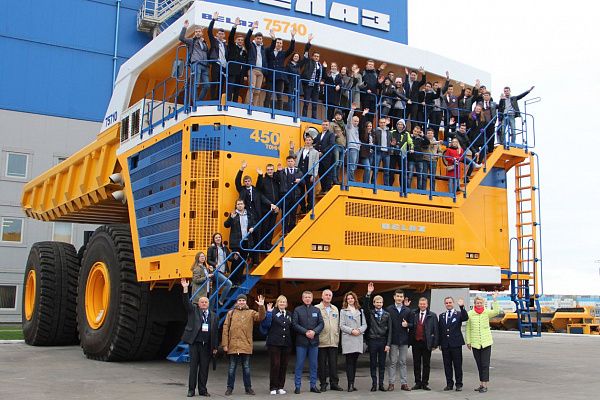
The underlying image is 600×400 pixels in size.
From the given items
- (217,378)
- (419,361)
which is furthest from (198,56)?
(419,361)

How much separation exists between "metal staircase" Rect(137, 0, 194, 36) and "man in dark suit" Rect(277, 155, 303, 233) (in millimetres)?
16880

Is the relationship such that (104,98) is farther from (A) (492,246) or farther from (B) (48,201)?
(A) (492,246)

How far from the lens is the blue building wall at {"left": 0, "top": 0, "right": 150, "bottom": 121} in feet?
81.9

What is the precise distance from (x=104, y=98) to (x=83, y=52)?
74.2 inches

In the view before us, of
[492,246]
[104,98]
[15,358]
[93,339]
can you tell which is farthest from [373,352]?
[104,98]

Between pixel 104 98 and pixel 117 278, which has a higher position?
pixel 104 98

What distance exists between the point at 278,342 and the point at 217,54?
14.3 feet

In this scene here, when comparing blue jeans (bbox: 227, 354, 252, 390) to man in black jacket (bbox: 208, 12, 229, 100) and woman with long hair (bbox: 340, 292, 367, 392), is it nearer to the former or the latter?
woman with long hair (bbox: 340, 292, 367, 392)

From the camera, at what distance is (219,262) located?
30.1ft

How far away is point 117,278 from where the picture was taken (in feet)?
36.4

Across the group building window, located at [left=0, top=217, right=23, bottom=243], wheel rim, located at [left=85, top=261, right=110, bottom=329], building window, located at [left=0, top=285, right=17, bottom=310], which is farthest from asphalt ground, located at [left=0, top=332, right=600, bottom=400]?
building window, located at [left=0, top=217, right=23, bottom=243]

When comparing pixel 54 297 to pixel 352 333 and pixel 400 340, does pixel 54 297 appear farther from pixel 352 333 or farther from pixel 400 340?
pixel 400 340

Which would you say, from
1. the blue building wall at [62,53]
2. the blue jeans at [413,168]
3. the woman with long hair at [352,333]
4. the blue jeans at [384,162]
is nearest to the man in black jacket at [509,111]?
the blue jeans at [413,168]

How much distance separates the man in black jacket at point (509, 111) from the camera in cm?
1214
